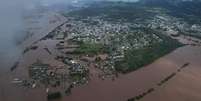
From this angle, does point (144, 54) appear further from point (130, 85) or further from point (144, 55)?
point (130, 85)

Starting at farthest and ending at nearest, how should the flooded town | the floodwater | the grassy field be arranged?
the grassy field
the flooded town
the floodwater

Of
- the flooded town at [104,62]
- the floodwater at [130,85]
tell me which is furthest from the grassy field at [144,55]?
the floodwater at [130,85]

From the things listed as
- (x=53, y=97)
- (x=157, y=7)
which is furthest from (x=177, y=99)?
(x=157, y=7)

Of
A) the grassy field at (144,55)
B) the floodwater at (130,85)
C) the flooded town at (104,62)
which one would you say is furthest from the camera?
the grassy field at (144,55)

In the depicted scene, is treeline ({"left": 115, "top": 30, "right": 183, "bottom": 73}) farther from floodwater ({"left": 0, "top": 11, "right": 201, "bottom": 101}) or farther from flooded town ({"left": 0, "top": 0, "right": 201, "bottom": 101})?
floodwater ({"left": 0, "top": 11, "right": 201, "bottom": 101})

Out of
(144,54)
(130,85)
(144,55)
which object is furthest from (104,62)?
(130,85)

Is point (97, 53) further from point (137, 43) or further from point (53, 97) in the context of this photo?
point (53, 97)

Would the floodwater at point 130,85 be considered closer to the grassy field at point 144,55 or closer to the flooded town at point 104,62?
the flooded town at point 104,62

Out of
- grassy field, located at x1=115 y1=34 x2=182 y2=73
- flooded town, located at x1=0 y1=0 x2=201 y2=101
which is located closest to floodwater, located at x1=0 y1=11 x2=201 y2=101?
flooded town, located at x1=0 y1=0 x2=201 y2=101
